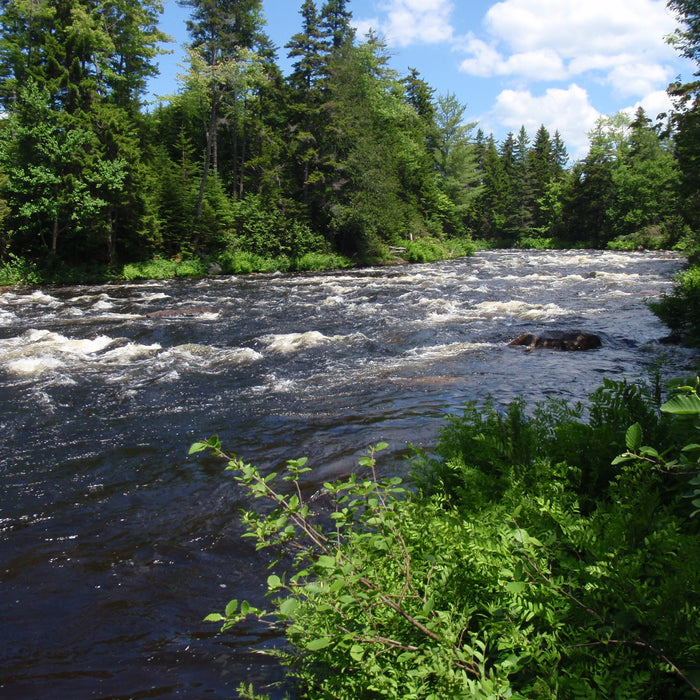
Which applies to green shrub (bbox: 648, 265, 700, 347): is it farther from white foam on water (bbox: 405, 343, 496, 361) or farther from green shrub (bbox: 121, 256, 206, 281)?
green shrub (bbox: 121, 256, 206, 281)

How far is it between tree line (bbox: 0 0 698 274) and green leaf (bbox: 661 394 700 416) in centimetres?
2067

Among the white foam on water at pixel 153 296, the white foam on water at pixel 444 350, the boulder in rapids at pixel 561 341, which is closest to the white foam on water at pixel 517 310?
the boulder in rapids at pixel 561 341

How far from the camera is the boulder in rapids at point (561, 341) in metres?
10.8

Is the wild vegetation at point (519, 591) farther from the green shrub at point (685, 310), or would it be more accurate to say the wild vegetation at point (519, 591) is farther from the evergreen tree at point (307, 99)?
the evergreen tree at point (307, 99)

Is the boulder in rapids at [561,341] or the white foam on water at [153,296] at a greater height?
the white foam on water at [153,296]

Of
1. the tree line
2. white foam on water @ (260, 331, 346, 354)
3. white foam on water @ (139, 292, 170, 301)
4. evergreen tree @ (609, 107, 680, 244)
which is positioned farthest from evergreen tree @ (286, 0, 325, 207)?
evergreen tree @ (609, 107, 680, 244)

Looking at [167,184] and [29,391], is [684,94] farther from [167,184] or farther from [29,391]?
[29,391]

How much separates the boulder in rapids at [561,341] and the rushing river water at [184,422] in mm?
330

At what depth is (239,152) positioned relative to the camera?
3966cm

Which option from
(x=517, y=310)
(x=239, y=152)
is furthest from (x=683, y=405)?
(x=239, y=152)

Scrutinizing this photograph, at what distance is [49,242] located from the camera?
2455 cm

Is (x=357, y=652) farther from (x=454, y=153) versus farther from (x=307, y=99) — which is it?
(x=454, y=153)

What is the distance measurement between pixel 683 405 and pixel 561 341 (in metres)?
10.1

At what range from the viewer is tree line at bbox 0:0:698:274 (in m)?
23.0
